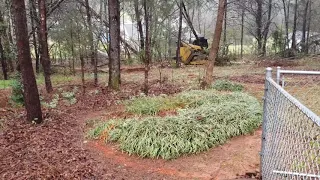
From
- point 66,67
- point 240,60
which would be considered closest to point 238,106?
point 66,67

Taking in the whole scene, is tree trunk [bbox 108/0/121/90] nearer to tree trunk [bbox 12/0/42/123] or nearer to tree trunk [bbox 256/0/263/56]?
tree trunk [bbox 12/0/42/123]

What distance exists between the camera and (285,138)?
8.01 ft

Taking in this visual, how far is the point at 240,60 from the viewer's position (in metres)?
21.5

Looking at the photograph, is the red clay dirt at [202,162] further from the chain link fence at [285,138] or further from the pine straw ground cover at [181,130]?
the chain link fence at [285,138]

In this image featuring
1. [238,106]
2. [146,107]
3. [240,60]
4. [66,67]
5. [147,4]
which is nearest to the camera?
[238,106]

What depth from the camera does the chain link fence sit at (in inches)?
82.7

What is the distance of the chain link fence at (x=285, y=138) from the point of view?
82.7 inches

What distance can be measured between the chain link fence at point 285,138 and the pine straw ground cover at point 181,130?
1638 millimetres

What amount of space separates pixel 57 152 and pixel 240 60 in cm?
1844

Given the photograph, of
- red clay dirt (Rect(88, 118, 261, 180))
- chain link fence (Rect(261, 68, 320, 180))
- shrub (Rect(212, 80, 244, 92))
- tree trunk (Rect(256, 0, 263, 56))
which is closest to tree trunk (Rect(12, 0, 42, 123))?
red clay dirt (Rect(88, 118, 261, 180))

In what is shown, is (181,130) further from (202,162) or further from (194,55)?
(194,55)

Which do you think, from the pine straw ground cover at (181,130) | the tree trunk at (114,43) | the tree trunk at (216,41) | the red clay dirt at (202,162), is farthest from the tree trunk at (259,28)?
the red clay dirt at (202,162)

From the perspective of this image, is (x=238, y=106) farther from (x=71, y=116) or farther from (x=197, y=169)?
(x=71, y=116)

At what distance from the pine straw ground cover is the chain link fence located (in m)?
1.64
